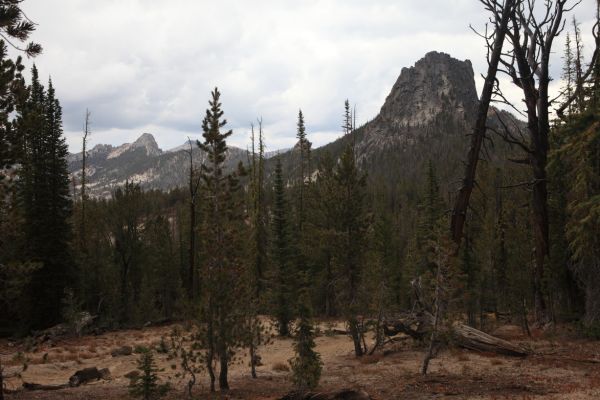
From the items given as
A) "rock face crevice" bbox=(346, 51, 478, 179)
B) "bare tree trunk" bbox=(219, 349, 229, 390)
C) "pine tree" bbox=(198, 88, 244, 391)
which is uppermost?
"rock face crevice" bbox=(346, 51, 478, 179)

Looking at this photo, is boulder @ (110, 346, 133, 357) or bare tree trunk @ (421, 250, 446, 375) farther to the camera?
boulder @ (110, 346, 133, 357)

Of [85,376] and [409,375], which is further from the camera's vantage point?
[85,376]

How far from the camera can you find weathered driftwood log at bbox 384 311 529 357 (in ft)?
49.1

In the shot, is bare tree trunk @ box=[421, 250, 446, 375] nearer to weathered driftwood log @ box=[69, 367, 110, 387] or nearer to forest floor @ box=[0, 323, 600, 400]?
forest floor @ box=[0, 323, 600, 400]

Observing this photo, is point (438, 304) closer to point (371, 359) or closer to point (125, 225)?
point (371, 359)

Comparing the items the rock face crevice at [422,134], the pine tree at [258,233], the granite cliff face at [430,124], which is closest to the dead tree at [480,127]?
the pine tree at [258,233]

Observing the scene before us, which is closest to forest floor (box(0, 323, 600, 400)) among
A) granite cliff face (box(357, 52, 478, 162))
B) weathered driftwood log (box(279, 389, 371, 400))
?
weathered driftwood log (box(279, 389, 371, 400))

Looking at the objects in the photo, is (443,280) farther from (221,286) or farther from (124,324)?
(124,324)

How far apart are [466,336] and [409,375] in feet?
13.3

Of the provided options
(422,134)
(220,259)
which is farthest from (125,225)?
(422,134)

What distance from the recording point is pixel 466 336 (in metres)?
16.3

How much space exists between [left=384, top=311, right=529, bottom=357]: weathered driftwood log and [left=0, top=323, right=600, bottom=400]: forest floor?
45 centimetres

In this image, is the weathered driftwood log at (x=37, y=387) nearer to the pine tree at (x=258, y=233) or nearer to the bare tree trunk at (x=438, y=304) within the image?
the bare tree trunk at (x=438, y=304)

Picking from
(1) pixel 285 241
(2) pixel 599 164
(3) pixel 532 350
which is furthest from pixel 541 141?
(1) pixel 285 241
